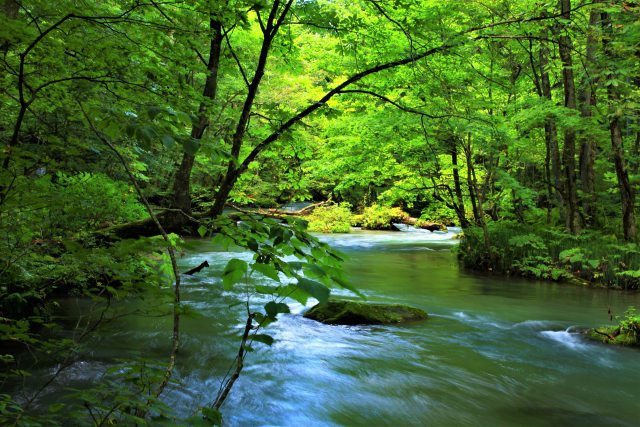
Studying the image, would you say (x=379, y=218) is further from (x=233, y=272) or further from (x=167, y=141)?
(x=167, y=141)

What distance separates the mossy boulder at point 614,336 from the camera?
571 cm

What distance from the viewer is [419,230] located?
78.3 feet

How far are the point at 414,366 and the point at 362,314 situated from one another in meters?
1.74

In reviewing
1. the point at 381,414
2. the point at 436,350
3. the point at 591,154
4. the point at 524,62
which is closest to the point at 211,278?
the point at 436,350

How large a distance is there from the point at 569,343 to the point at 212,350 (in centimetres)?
528

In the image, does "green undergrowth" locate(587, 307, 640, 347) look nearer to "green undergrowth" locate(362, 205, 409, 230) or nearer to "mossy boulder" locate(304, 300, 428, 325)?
"mossy boulder" locate(304, 300, 428, 325)

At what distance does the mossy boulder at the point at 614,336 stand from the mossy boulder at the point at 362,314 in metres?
2.55

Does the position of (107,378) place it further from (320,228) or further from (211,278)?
(320,228)

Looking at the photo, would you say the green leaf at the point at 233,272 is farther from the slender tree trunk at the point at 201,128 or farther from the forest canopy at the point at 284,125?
the slender tree trunk at the point at 201,128

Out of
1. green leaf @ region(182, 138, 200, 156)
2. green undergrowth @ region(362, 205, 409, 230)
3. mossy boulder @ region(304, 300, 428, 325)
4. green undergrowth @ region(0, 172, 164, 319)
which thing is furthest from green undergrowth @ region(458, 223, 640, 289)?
green undergrowth @ region(362, 205, 409, 230)

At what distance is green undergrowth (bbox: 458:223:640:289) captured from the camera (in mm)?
9047

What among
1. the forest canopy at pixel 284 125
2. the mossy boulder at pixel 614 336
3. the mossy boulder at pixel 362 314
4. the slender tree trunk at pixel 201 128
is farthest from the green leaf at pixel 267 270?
the mossy boulder at pixel 614 336

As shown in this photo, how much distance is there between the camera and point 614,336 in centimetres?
585

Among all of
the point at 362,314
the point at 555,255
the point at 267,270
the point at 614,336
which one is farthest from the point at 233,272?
the point at 555,255
